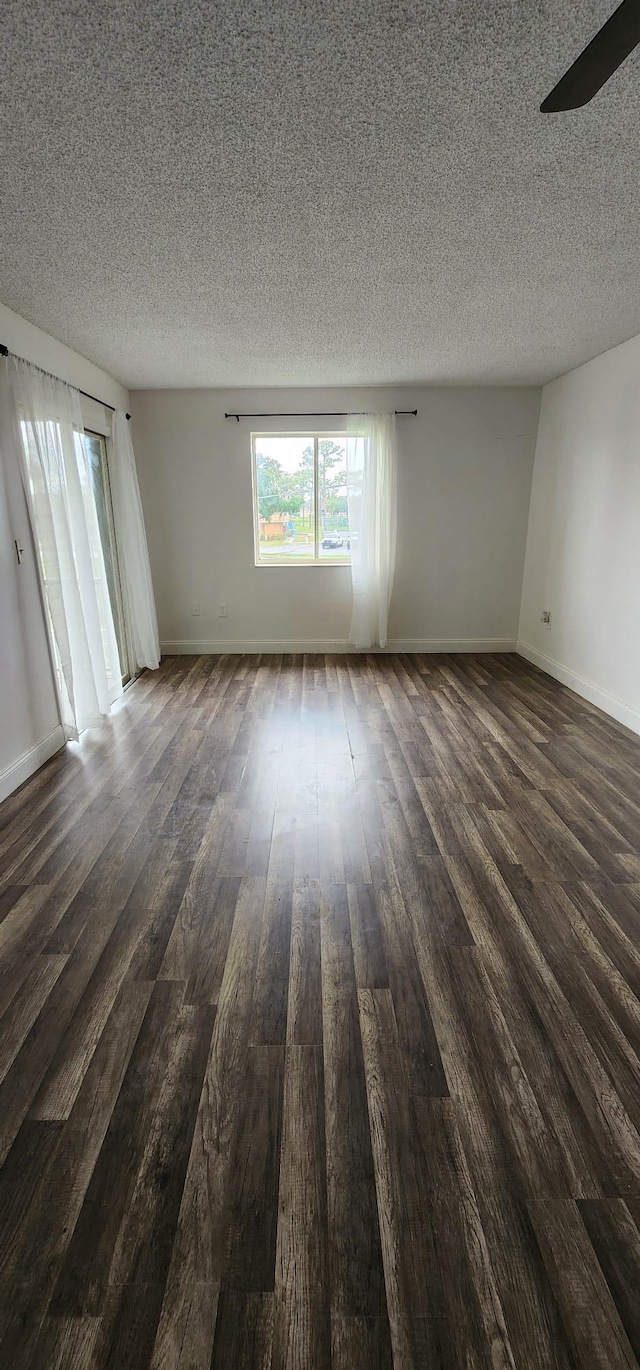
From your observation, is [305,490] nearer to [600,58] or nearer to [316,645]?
[316,645]

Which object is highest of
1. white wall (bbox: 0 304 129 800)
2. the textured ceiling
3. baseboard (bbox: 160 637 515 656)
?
the textured ceiling

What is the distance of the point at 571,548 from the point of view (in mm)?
4570

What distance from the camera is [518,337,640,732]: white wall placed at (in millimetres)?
3753

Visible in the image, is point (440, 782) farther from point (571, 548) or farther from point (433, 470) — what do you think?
point (433, 470)

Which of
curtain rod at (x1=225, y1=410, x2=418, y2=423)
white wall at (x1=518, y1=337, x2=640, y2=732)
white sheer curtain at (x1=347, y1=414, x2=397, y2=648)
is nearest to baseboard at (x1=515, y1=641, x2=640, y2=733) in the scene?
white wall at (x1=518, y1=337, x2=640, y2=732)

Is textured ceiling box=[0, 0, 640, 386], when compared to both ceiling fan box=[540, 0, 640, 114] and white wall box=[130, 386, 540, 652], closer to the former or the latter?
ceiling fan box=[540, 0, 640, 114]

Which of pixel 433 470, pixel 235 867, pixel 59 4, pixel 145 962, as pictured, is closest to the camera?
pixel 59 4

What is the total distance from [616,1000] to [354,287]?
123 inches

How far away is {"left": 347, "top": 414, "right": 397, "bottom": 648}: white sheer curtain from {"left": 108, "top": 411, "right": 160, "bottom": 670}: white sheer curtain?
187 cm

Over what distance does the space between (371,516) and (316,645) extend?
4.40 ft

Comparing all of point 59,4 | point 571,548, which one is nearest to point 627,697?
point 571,548

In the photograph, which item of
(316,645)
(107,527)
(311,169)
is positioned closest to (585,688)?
(316,645)

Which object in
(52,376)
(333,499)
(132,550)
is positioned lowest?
(132,550)

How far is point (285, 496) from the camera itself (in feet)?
17.6
